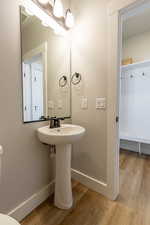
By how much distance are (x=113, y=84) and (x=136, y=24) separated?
5.92ft

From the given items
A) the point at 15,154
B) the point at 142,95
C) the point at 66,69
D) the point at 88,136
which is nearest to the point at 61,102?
the point at 66,69

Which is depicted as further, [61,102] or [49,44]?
[61,102]

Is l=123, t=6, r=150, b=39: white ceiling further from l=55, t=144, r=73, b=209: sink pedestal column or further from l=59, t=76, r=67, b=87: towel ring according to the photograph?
l=55, t=144, r=73, b=209: sink pedestal column

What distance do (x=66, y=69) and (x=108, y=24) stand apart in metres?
0.70

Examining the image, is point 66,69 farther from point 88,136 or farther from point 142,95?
point 142,95

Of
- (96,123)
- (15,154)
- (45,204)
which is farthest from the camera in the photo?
(96,123)

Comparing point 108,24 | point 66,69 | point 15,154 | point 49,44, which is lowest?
point 15,154

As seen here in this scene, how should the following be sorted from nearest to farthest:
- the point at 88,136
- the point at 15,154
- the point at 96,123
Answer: the point at 15,154 → the point at 96,123 → the point at 88,136

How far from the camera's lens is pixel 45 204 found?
4.32 feet

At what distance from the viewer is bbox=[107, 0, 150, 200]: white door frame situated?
1221 millimetres

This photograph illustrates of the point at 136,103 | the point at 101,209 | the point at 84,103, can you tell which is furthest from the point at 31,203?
the point at 136,103

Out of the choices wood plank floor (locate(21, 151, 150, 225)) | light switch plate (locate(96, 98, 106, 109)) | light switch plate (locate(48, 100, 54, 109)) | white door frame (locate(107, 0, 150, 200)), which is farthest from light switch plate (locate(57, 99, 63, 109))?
wood plank floor (locate(21, 151, 150, 225))

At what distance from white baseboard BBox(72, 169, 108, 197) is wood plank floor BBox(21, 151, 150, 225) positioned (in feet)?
0.16

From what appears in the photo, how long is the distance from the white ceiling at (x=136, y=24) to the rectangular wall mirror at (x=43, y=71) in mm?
1353
